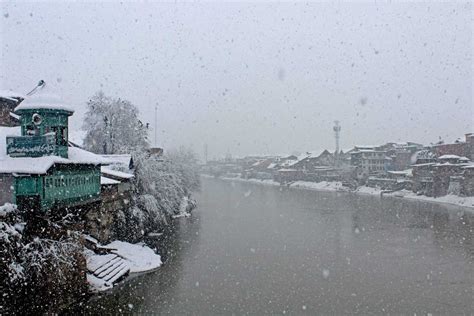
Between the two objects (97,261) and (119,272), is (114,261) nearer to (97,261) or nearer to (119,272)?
(97,261)

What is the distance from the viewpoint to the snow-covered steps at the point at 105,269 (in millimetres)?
14469

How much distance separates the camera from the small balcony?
12.8m

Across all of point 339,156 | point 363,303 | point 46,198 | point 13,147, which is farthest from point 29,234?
point 339,156

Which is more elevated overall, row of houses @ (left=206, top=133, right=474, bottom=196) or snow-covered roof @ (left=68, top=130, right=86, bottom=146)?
snow-covered roof @ (left=68, top=130, right=86, bottom=146)

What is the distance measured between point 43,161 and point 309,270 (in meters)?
11.1


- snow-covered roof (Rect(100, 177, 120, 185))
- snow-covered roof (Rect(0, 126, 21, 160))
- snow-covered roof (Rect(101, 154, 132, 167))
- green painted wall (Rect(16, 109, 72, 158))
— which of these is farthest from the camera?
snow-covered roof (Rect(101, 154, 132, 167))

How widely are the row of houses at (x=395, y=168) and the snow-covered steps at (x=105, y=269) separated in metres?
39.3

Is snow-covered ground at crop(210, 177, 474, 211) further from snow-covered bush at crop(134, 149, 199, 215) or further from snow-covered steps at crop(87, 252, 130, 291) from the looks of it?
snow-covered steps at crop(87, 252, 130, 291)

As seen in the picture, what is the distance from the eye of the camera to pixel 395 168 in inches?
2852

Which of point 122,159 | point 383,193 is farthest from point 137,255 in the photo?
point 383,193

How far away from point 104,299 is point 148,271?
3597mm

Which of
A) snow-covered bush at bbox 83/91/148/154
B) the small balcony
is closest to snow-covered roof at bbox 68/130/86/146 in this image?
snow-covered bush at bbox 83/91/148/154

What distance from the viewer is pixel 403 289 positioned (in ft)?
Result: 47.5

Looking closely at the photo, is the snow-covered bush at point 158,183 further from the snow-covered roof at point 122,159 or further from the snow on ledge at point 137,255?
the snow on ledge at point 137,255
